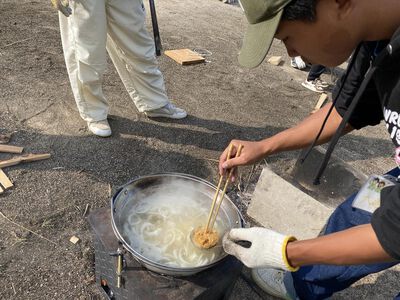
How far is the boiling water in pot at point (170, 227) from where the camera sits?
2.25 m

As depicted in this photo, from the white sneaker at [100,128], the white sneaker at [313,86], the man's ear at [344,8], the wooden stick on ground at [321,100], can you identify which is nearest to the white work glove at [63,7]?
the white sneaker at [100,128]

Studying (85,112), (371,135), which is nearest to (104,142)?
(85,112)

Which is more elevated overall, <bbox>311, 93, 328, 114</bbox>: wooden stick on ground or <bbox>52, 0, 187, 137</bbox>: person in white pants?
<bbox>52, 0, 187, 137</bbox>: person in white pants

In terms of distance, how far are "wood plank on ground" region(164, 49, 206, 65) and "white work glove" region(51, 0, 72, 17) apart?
297cm

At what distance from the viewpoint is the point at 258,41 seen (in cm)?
158

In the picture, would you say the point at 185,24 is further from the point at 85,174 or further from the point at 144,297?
the point at 144,297

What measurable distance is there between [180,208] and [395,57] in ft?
5.55

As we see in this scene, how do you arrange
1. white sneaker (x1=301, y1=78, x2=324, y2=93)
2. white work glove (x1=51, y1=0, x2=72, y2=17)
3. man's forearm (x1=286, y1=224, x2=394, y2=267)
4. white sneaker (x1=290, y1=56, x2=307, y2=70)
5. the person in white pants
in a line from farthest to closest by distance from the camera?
white sneaker (x1=290, y1=56, x2=307, y2=70) → white sneaker (x1=301, y1=78, x2=324, y2=93) → the person in white pants → white work glove (x1=51, y1=0, x2=72, y2=17) → man's forearm (x1=286, y1=224, x2=394, y2=267)

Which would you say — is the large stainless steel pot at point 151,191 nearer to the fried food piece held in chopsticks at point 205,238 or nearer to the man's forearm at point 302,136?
the fried food piece held in chopsticks at point 205,238

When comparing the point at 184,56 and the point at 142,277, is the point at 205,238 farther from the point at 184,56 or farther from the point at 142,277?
the point at 184,56

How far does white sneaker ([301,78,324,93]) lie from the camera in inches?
255

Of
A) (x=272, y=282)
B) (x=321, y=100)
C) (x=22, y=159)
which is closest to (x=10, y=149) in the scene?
(x=22, y=159)

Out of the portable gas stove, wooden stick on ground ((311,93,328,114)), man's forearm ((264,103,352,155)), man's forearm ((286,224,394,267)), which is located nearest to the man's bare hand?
man's forearm ((264,103,352,155))

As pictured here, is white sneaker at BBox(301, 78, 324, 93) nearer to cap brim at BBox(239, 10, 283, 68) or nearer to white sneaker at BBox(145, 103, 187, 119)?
white sneaker at BBox(145, 103, 187, 119)
